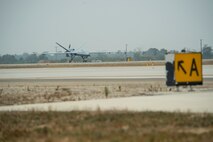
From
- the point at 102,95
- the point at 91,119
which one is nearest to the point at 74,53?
the point at 102,95

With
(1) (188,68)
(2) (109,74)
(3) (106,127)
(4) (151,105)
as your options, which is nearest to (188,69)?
(1) (188,68)

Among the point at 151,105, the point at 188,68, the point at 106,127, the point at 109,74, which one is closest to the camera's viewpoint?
the point at 106,127

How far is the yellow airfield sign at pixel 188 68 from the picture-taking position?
24812 mm

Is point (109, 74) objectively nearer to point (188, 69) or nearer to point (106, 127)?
point (188, 69)

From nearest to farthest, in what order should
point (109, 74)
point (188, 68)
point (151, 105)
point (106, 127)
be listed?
point (106, 127) → point (151, 105) → point (188, 68) → point (109, 74)

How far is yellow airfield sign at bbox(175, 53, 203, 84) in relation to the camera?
81.4 feet

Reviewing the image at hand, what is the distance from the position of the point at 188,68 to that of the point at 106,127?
1207 cm

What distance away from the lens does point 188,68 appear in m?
24.9

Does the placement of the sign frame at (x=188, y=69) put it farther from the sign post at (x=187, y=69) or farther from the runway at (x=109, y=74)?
the runway at (x=109, y=74)

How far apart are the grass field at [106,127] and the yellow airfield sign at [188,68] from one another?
9.39m

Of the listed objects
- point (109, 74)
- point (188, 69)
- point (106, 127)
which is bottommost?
point (109, 74)

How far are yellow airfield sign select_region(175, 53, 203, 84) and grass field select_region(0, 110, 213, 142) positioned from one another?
939cm

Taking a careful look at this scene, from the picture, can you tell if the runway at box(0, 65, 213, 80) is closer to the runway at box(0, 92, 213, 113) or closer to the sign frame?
the sign frame

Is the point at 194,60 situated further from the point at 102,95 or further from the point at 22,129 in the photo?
the point at 22,129
